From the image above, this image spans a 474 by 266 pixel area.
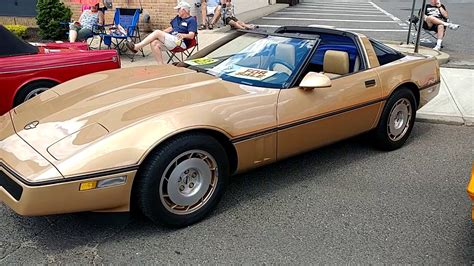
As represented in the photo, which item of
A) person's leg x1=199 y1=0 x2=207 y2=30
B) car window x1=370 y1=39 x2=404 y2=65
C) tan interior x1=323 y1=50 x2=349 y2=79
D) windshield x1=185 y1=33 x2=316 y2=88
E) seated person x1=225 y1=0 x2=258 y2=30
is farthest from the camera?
seated person x1=225 y1=0 x2=258 y2=30

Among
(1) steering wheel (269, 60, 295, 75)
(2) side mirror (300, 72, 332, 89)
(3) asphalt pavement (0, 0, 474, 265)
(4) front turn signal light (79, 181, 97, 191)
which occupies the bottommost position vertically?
(3) asphalt pavement (0, 0, 474, 265)

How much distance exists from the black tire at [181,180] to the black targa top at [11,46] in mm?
2933

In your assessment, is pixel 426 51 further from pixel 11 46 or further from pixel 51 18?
pixel 51 18

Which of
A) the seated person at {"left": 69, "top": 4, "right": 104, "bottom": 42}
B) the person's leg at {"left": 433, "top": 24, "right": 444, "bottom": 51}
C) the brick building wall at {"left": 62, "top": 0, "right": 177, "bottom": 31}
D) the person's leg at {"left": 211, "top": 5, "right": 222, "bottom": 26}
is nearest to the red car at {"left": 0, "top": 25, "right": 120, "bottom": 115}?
the seated person at {"left": 69, "top": 4, "right": 104, "bottom": 42}

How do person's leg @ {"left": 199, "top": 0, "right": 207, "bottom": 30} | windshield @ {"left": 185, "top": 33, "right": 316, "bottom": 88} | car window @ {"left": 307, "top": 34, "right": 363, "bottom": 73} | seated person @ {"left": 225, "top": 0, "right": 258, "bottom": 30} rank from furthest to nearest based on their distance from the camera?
seated person @ {"left": 225, "top": 0, "right": 258, "bottom": 30}
person's leg @ {"left": 199, "top": 0, "right": 207, "bottom": 30}
car window @ {"left": 307, "top": 34, "right": 363, "bottom": 73}
windshield @ {"left": 185, "top": 33, "right": 316, "bottom": 88}

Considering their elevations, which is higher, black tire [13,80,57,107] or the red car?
the red car

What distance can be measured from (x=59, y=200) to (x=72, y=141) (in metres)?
0.39

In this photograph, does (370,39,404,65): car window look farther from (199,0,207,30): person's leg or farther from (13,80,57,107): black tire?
(199,0,207,30): person's leg

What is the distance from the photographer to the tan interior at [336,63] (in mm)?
3951

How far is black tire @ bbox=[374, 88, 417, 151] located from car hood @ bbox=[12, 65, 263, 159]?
1.63 metres

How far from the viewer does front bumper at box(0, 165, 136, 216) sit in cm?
244

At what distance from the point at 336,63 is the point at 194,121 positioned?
5.62ft

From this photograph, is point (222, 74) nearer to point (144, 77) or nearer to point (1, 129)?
point (144, 77)

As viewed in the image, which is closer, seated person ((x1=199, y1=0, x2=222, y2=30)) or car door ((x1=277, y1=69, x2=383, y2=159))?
car door ((x1=277, y1=69, x2=383, y2=159))
